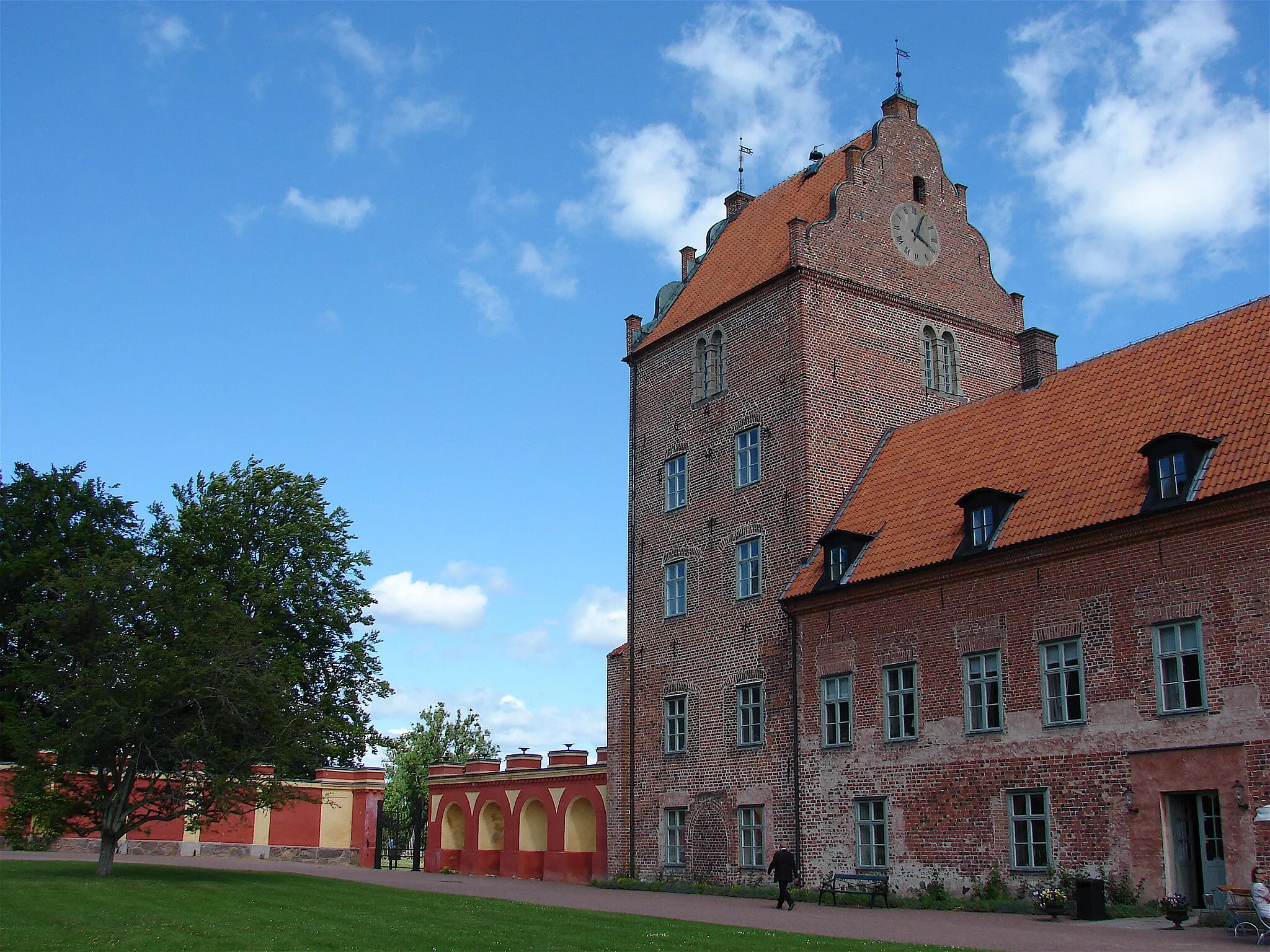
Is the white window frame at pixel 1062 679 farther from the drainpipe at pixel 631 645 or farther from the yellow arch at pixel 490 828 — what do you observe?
the yellow arch at pixel 490 828

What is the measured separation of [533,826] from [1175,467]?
2422cm

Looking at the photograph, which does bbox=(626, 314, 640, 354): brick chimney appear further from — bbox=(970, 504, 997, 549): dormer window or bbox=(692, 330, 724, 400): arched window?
bbox=(970, 504, 997, 549): dormer window

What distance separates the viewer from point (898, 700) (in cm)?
2470

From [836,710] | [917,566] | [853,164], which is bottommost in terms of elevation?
[836,710]

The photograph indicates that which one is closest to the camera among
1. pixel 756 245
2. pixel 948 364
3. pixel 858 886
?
pixel 858 886

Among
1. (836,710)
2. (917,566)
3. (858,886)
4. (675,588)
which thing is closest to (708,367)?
(675,588)

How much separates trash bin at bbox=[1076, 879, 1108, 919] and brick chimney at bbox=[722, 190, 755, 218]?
23.1m

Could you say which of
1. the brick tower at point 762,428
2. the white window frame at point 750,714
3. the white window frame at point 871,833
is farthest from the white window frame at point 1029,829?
the white window frame at point 750,714

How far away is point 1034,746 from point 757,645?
26.3ft

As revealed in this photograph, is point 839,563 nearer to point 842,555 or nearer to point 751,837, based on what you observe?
point 842,555

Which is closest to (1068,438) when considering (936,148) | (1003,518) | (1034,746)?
(1003,518)

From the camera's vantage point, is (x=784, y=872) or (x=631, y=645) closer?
(x=784, y=872)

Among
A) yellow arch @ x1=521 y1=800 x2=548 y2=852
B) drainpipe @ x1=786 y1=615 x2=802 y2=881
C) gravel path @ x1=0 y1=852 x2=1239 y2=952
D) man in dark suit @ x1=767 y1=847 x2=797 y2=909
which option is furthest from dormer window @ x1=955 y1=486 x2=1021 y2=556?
yellow arch @ x1=521 y1=800 x2=548 y2=852

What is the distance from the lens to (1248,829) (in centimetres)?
1825
